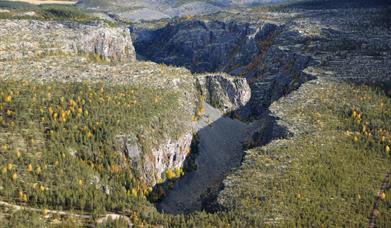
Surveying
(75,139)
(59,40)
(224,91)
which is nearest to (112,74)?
(59,40)

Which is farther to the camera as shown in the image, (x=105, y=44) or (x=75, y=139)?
(x=105, y=44)

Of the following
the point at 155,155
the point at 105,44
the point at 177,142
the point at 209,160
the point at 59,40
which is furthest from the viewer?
the point at 105,44

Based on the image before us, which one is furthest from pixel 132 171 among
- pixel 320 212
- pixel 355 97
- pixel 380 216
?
pixel 355 97

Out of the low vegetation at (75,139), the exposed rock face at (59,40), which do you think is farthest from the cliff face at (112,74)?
the low vegetation at (75,139)

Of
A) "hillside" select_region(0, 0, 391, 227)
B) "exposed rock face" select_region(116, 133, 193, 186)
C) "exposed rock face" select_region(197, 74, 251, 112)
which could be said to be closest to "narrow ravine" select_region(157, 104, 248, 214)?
"hillside" select_region(0, 0, 391, 227)

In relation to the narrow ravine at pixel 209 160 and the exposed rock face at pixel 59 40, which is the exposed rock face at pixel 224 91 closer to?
the narrow ravine at pixel 209 160

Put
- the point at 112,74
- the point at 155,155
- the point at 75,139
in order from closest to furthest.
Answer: the point at 75,139
the point at 155,155
the point at 112,74

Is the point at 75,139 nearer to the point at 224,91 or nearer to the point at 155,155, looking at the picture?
the point at 155,155
